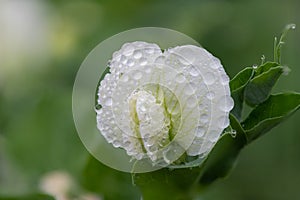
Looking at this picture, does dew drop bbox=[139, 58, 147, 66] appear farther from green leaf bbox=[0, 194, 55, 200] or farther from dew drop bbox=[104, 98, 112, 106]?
green leaf bbox=[0, 194, 55, 200]

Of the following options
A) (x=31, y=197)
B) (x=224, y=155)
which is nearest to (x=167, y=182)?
(x=224, y=155)

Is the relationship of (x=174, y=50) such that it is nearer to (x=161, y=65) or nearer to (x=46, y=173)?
(x=161, y=65)

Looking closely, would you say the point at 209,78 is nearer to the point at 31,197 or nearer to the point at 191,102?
the point at 191,102

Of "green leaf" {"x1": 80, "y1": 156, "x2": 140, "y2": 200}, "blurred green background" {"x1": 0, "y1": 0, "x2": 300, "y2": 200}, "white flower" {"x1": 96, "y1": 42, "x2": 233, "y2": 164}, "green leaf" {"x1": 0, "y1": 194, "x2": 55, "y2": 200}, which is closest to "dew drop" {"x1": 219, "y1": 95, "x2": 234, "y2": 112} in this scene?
"white flower" {"x1": 96, "y1": 42, "x2": 233, "y2": 164}

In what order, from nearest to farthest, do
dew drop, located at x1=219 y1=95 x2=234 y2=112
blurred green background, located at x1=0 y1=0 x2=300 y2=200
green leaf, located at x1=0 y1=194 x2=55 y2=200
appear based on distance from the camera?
dew drop, located at x1=219 y1=95 x2=234 y2=112 < green leaf, located at x1=0 y1=194 x2=55 y2=200 < blurred green background, located at x1=0 y1=0 x2=300 y2=200

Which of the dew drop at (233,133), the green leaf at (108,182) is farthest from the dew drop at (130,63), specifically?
the green leaf at (108,182)

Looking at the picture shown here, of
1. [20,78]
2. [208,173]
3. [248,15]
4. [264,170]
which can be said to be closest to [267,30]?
[248,15]
